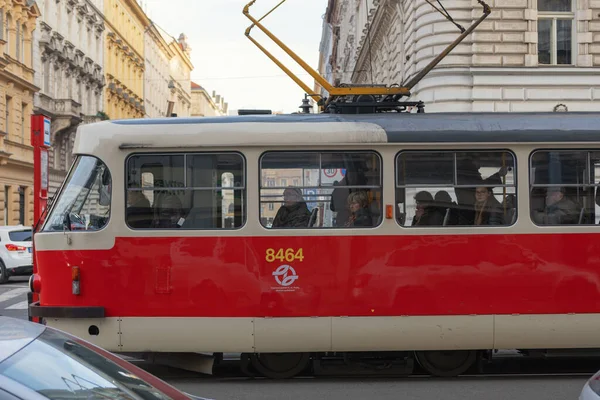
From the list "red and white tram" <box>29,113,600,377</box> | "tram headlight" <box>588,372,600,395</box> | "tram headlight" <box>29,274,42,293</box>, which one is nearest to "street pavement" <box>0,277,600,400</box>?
"red and white tram" <box>29,113,600,377</box>

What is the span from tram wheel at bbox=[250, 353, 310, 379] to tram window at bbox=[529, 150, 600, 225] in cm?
289

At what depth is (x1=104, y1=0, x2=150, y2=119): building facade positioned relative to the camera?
62250 mm

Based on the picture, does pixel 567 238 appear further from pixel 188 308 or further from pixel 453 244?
pixel 188 308

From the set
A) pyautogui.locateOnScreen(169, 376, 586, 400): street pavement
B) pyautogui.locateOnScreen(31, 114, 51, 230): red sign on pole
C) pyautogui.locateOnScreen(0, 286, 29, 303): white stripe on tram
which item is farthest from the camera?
pyautogui.locateOnScreen(0, 286, 29, 303): white stripe on tram

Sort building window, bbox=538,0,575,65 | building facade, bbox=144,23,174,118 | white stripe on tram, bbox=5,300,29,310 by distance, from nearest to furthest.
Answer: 1. white stripe on tram, bbox=5,300,29,310
2. building window, bbox=538,0,575,65
3. building facade, bbox=144,23,174,118

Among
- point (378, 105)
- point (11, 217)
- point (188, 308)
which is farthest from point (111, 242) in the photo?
point (11, 217)

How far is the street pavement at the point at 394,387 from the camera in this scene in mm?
8477

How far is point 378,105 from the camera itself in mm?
9984

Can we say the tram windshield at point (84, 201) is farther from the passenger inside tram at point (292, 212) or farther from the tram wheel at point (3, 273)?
the tram wheel at point (3, 273)

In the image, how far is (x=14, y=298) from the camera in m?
20.0

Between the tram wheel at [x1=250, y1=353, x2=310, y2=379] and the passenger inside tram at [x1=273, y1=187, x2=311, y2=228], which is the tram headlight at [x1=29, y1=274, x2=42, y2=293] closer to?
the tram wheel at [x1=250, y1=353, x2=310, y2=379]

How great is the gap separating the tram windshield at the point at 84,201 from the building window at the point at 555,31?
17.9 meters

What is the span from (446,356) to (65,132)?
43.3 metres

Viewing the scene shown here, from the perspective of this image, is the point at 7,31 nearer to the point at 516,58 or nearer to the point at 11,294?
the point at 11,294
